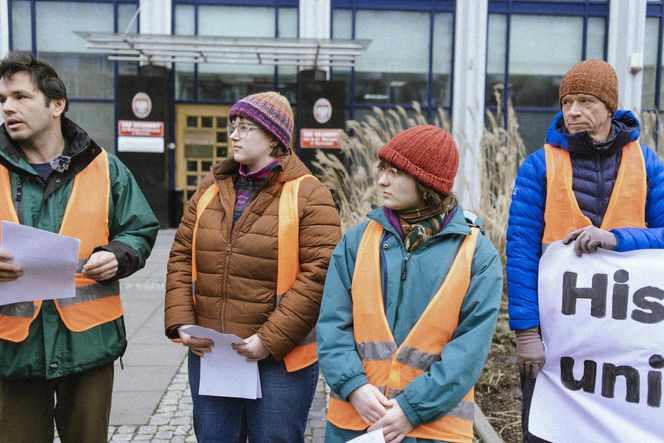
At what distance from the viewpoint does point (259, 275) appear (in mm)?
2717

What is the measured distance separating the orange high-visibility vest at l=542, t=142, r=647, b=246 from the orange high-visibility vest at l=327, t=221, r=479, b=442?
629 millimetres

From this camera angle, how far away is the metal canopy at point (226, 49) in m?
12.6

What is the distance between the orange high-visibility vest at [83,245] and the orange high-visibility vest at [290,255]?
14.9 inches

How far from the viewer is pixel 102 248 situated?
2701 millimetres

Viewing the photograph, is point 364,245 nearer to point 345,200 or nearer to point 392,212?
point 392,212

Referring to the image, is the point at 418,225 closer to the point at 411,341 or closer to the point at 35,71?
→ the point at 411,341

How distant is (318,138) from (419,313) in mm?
11531

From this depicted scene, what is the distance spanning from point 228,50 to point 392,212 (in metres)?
11.2

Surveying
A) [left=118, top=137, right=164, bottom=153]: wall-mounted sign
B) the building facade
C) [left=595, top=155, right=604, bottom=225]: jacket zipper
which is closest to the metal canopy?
the building facade

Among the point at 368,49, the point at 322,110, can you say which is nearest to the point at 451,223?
the point at 322,110

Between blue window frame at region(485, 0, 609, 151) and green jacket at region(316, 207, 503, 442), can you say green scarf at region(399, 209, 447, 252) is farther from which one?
blue window frame at region(485, 0, 609, 151)

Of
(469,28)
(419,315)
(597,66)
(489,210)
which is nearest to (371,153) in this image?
(489,210)

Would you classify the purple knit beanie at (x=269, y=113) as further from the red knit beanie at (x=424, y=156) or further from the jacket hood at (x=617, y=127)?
the jacket hood at (x=617, y=127)

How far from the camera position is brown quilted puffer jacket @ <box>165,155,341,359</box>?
2.67 meters
